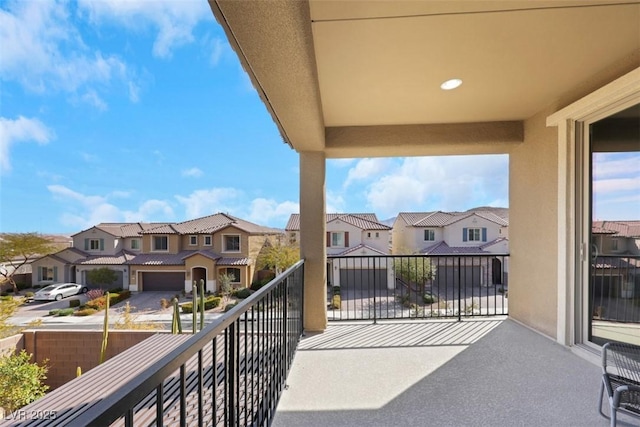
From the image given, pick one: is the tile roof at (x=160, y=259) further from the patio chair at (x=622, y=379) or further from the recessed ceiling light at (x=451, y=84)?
the patio chair at (x=622, y=379)

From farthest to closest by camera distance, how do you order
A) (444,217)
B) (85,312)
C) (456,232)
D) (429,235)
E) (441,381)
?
(444,217) < (429,235) < (456,232) < (85,312) < (441,381)

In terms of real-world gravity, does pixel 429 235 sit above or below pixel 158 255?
above

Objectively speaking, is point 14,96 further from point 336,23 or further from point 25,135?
point 336,23

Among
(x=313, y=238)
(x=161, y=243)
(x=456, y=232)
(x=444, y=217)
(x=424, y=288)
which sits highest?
(x=444, y=217)

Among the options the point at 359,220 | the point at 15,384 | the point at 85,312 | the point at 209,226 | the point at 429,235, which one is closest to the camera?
the point at 15,384

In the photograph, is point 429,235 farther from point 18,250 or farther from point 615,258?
point 18,250

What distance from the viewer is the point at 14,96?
31.6ft

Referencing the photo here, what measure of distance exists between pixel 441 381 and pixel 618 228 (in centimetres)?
188

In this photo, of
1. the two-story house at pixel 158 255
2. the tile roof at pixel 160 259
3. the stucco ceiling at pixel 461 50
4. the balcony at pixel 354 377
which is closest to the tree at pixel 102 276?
the two-story house at pixel 158 255

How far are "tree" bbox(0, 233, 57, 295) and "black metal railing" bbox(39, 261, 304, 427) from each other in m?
11.7

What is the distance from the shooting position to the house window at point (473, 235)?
12375 millimetres

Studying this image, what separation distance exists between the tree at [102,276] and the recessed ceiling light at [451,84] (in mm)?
14152

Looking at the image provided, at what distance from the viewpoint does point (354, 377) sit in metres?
2.06

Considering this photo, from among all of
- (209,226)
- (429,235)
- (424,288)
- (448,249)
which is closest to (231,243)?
(209,226)
